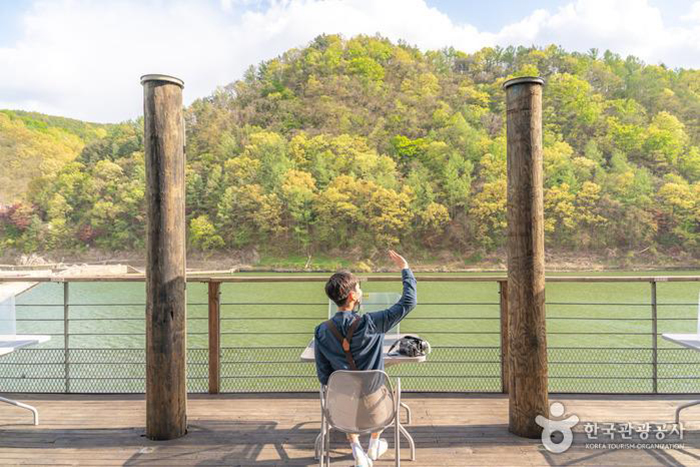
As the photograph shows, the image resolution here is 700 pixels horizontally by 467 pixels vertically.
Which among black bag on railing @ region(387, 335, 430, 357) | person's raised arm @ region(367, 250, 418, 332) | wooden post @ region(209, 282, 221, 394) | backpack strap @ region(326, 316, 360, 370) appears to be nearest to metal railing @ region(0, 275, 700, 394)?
wooden post @ region(209, 282, 221, 394)

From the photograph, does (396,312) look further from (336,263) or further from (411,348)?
(336,263)

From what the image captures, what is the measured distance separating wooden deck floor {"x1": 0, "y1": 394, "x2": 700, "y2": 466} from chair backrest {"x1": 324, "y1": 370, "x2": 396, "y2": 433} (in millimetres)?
531

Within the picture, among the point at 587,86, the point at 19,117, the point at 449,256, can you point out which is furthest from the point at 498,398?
the point at 19,117

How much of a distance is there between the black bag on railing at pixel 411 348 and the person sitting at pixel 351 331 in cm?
39

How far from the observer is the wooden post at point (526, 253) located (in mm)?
2641

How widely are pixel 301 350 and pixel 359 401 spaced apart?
7.35 metres

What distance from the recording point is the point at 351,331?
2008 mm

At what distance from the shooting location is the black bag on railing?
8.12 ft

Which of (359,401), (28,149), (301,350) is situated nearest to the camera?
(359,401)

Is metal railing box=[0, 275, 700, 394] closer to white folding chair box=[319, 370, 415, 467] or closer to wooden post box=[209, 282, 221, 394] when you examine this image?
wooden post box=[209, 282, 221, 394]

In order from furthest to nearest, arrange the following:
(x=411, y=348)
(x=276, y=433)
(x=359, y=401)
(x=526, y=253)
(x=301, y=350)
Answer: (x=301, y=350)
(x=276, y=433)
(x=526, y=253)
(x=411, y=348)
(x=359, y=401)

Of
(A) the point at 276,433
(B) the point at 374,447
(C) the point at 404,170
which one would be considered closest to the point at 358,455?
(B) the point at 374,447

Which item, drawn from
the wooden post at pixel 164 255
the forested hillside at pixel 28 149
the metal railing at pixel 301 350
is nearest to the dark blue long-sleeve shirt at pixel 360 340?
the metal railing at pixel 301 350

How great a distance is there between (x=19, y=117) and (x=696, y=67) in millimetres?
88526
